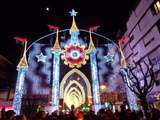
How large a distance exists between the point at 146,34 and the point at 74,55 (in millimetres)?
14528

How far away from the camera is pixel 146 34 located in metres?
31.9

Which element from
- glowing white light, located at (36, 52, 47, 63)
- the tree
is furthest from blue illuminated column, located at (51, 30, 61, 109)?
the tree

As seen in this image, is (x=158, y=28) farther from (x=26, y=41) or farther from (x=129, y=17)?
(x=26, y=41)

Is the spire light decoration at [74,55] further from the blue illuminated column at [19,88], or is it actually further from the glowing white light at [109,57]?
the blue illuminated column at [19,88]

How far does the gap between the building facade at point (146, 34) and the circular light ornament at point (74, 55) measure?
11838 mm

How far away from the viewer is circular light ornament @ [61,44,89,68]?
26.4 meters

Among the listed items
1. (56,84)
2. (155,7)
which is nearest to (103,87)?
(56,84)

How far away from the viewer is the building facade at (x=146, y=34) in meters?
28.4

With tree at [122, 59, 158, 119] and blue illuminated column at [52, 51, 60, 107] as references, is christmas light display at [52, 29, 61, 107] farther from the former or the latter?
tree at [122, 59, 158, 119]

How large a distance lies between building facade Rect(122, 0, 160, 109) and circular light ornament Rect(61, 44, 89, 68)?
466 inches

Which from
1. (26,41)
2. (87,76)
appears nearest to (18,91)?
(26,41)

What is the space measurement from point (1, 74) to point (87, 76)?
15531 mm

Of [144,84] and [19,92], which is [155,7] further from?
[19,92]

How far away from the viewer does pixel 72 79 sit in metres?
37.9
